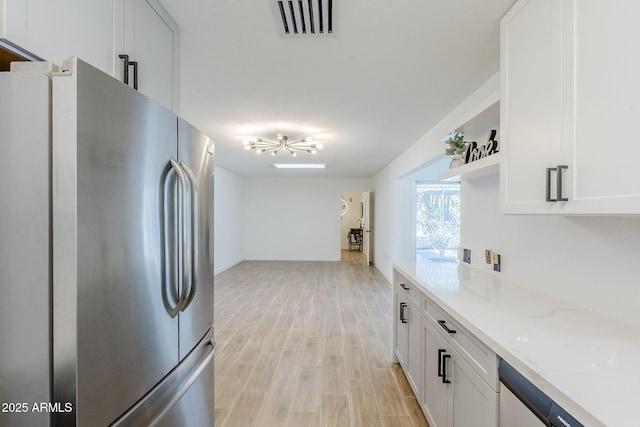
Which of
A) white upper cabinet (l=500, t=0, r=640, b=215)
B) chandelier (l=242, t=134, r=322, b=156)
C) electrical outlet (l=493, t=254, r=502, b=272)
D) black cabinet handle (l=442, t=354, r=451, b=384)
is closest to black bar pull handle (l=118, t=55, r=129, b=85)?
white upper cabinet (l=500, t=0, r=640, b=215)

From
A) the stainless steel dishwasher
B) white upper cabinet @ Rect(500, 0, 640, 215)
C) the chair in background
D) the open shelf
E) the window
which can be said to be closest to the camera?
the stainless steel dishwasher

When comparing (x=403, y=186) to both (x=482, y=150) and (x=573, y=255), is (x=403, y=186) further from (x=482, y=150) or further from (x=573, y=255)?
(x=573, y=255)

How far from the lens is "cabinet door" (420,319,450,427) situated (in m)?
1.52

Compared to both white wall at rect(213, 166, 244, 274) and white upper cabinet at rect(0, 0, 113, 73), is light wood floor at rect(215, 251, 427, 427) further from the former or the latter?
white upper cabinet at rect(0, 0, 113, 73)

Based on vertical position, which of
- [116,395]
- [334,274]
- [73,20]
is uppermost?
[73,20]

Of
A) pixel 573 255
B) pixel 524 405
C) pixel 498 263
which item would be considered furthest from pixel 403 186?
pixel 524 405

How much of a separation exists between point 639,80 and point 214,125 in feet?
11.3

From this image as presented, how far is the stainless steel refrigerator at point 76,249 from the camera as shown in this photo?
67 centimetres

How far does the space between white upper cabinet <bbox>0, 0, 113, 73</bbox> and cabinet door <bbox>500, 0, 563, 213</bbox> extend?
5.82ft

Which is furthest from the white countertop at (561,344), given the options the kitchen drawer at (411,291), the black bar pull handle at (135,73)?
the black bar pull handle at (135,73)

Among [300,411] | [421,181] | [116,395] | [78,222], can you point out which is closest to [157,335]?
[116,395]

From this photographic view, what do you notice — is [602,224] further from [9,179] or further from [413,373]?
[9,179]

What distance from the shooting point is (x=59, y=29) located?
88 cm

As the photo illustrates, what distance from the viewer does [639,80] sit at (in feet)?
2.77
